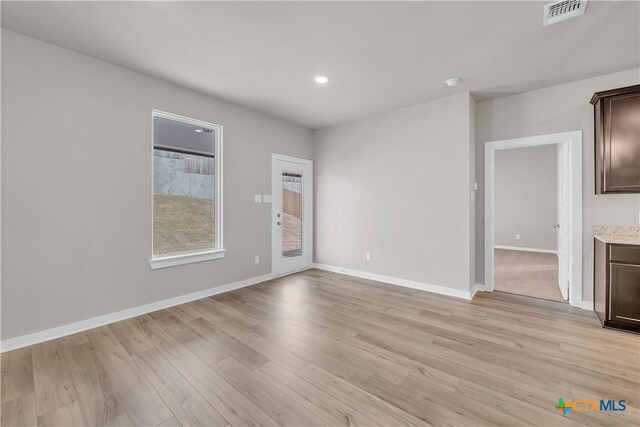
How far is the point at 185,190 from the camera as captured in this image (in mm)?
3582

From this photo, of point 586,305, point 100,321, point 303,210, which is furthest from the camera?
point 303,210

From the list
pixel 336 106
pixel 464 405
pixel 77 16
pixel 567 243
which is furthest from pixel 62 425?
pixel 567 243

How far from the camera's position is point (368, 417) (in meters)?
1.59

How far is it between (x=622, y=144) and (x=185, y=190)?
16.9 feet

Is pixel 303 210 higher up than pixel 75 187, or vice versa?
pixel 75 187

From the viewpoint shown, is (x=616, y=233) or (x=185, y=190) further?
(x=185, y=190)

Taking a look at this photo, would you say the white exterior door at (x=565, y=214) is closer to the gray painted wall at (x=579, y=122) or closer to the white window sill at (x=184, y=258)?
the gray painted wall at (x=579, y=122)

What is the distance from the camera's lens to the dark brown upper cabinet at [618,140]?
2.73 m

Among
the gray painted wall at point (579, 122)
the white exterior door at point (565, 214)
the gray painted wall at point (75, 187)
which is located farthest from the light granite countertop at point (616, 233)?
the gray painted wall at point (75, 187)

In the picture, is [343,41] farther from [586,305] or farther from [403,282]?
[586,305]

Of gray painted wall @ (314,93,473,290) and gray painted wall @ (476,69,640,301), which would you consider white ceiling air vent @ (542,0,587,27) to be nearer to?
gray painted wall @ (314,93,473,290)

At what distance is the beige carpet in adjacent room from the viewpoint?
3.89m

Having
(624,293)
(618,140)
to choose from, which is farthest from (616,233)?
(618,140)

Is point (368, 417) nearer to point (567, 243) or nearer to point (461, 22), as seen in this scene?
point (461, 22)
